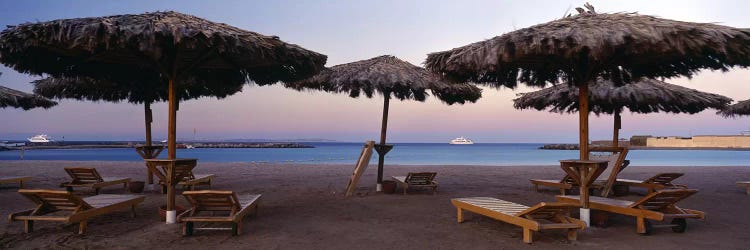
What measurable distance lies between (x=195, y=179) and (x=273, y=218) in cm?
340

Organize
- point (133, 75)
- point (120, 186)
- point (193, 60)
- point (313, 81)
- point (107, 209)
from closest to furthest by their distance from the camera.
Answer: point (107, 209)
point (193, 60)
point (133, 75)
point (313, 81)
point (120, 186)

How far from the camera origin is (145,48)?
16.0ft

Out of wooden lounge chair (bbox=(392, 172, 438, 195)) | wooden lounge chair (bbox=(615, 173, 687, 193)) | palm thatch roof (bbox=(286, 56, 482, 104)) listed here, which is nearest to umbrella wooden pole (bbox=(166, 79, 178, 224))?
palm thatch roof (bbox=(286, 56, 482, 104))

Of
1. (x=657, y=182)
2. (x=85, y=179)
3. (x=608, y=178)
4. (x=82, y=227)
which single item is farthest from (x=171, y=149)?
(x=657, y=182)

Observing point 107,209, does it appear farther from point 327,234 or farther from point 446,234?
point 446,234

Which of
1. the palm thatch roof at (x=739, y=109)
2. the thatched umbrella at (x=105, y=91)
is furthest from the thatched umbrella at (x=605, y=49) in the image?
the palm thatch roof at (x=739, y=109)

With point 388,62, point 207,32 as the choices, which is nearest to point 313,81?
point 388,62

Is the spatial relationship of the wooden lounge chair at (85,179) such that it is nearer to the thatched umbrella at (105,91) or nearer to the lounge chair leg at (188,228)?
the thatched umbrella at (105,91)

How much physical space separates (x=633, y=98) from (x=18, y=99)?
41.9ft

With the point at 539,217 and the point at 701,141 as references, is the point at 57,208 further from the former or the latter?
the point at 701,141

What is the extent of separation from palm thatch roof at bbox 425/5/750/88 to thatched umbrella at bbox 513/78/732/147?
6.68 feet

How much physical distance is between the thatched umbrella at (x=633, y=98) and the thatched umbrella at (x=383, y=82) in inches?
53.9

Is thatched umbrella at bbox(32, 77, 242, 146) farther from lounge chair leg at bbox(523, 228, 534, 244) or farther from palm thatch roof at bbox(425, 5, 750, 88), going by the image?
lounge chair leg at bbox(523, 228, 534, 244)

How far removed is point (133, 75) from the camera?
7.59 meters
